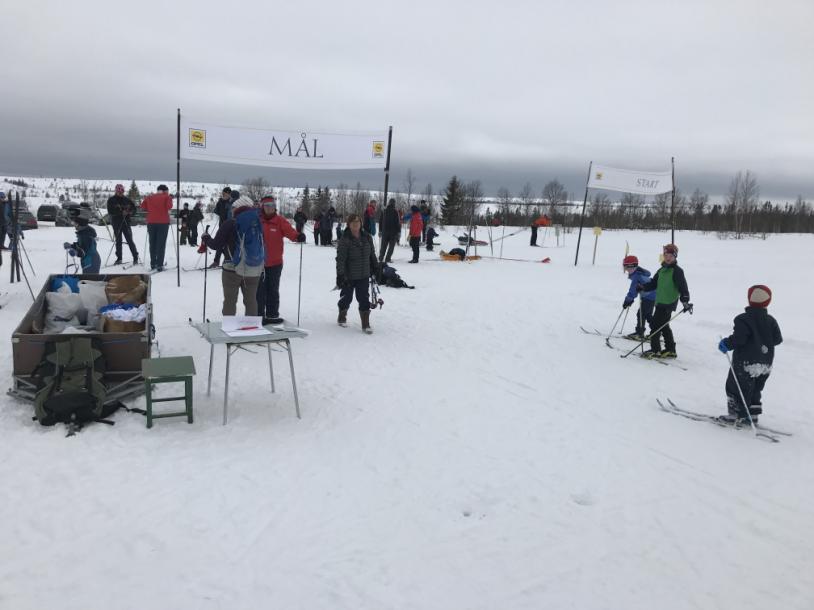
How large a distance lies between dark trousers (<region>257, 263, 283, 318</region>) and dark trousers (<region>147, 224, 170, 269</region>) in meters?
5.37

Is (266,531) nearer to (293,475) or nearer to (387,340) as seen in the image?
(293,475)

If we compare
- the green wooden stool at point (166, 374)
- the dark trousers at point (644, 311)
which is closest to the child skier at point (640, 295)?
the dark trousers at point (644, 311)

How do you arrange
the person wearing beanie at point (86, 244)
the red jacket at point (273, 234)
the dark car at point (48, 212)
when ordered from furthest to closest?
the dark car at point (48, 212), the person wearing beanie at point (86, 244), the red jacket at point (273, 234)

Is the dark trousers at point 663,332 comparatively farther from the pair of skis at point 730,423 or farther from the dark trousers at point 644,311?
the pair of skis at point 730,423

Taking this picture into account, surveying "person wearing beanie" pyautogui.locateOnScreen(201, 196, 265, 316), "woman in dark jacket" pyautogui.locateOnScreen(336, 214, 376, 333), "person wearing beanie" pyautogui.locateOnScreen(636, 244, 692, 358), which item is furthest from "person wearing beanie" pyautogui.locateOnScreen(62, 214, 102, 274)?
"person wearing beanie" pyautogui.locateOnScreen(636, 244, 692, 358)

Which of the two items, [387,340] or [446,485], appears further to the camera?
[387,340]

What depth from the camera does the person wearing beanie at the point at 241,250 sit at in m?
6.81

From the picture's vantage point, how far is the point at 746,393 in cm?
552

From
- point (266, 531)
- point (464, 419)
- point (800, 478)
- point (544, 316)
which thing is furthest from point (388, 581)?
point (544, 316)

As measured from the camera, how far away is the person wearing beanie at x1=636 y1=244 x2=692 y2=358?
Result: 773cm

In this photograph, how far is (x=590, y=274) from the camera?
17156 millimetres

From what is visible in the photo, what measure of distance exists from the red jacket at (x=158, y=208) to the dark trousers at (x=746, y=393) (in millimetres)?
10704

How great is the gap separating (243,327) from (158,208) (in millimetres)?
7843

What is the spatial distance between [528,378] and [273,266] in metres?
3.76
